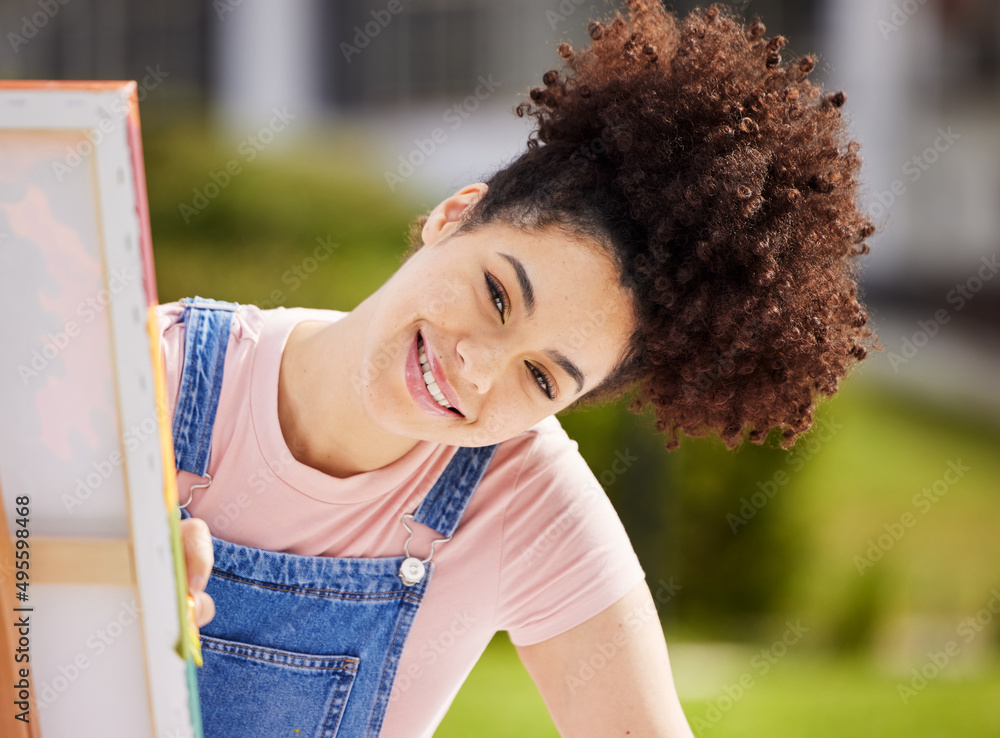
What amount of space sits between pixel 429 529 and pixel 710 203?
650 millimetres

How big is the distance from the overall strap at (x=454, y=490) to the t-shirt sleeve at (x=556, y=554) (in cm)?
7

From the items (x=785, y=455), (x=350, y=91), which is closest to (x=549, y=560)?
(x=785, y=455)

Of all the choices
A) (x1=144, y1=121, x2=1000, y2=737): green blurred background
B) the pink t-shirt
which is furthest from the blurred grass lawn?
the pink t-shirt

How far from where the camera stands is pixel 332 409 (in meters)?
1.59

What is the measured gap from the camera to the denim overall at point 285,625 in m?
1.50

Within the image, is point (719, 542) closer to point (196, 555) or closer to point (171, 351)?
point (171, 351)

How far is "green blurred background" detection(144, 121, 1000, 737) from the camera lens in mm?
3496

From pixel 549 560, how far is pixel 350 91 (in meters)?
7.18

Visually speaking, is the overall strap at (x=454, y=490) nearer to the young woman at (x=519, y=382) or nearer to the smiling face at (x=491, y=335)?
the young woman at (x=519, y=382)

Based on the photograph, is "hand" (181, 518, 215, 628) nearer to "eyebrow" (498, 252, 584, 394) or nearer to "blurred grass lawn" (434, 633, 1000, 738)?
"eyebrow" (498, 252, 584, 394)

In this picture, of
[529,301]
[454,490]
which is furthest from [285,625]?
[529,301]

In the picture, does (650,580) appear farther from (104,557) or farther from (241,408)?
(104,557)

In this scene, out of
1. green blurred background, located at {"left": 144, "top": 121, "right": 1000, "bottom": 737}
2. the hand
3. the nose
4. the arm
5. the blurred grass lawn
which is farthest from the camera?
green blurred background, located at {"left": 144, "top": 121, "right": 1000, "bottom": 737}

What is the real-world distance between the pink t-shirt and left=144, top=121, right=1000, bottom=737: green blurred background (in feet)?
5.93
